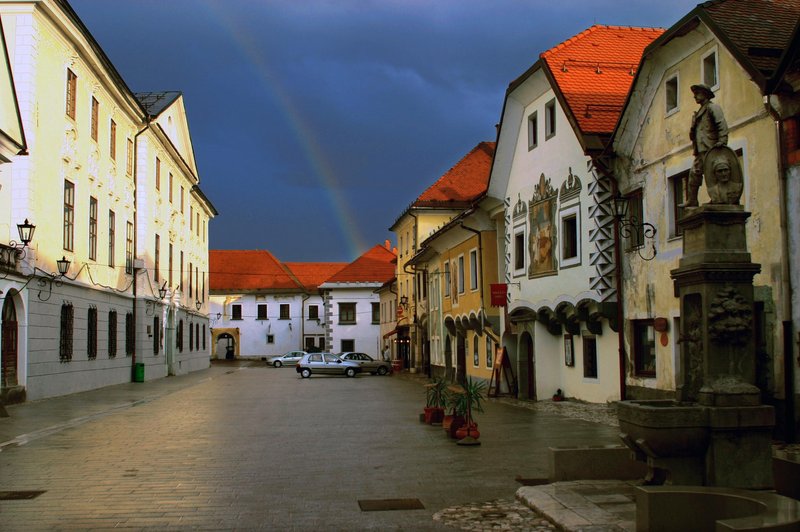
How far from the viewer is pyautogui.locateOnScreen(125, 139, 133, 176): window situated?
3541 centimetres

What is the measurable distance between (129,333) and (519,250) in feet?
59.5

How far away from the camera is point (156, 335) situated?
132ft

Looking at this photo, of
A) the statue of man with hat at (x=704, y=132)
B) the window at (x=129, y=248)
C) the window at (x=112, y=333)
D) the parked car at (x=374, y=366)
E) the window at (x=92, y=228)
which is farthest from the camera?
the parked car at (x=374, y=366)

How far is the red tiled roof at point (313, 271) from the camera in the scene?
90688mm

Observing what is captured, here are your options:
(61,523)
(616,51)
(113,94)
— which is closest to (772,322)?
(61,523)

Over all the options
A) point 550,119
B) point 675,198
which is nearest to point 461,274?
point 550,119

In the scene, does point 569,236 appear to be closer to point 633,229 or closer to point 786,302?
point 633,229

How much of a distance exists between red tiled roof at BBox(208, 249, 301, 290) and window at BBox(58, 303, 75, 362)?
56234mm

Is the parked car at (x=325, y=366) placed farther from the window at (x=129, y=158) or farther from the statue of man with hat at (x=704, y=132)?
the statue of man with hat at (x=704, y=132)

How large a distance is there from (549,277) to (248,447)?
1215 centimetres

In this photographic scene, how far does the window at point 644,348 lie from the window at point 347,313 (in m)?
56.8

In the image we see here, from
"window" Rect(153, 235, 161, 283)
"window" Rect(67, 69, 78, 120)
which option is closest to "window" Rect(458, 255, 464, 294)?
"window" Rect(153, 235, 161, 283)

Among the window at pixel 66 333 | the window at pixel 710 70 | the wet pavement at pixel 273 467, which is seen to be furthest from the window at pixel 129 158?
the window at pixel 710 70

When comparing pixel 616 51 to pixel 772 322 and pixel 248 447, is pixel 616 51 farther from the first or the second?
pixel 248 447
